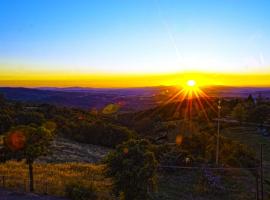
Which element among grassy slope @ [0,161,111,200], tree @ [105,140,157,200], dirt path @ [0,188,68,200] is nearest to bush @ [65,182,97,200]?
dirt path @ [0,188,68,200]

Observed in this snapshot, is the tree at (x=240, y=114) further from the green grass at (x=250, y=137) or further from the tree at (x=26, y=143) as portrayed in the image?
the tree at (x=26, y=143)

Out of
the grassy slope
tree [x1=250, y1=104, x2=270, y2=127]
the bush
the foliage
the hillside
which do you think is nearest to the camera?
the bush

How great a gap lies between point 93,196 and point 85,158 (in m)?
27.1

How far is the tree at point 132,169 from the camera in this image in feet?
72.7

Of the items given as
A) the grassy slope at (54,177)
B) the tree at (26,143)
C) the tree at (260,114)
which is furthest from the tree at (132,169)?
the tree at (260,114)

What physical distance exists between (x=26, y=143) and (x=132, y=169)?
289 inches

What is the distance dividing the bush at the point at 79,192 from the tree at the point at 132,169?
2581 mm

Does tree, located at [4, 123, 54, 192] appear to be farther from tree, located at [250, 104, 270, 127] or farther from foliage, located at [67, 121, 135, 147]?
tree, located at [250, 104, 270, 127]

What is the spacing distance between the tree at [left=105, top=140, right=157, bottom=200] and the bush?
8.47ft

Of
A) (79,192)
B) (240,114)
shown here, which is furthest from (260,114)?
(79,192)

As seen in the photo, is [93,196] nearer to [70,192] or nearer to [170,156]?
[70,192]

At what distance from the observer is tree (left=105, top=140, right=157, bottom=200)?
22.2 meters

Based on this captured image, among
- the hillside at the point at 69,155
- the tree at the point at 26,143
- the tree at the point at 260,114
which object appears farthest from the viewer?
the tree at the point at 260,114

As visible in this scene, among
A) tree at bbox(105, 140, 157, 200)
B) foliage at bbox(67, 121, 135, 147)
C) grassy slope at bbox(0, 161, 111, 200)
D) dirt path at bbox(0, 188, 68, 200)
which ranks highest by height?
tree at bbox(105, 140, 157, 200)
